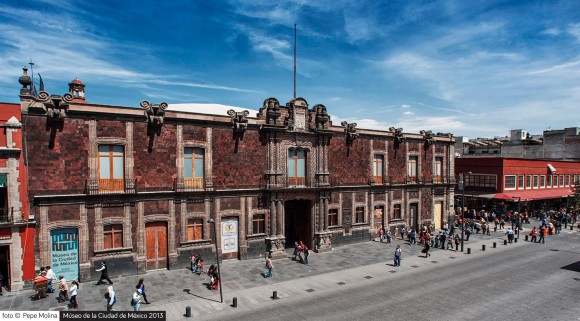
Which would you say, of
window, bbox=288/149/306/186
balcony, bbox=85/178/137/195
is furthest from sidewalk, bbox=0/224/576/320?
window, bbox=288/149/306/186

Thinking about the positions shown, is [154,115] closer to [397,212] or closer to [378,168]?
[378,168]

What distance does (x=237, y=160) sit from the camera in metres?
25.9

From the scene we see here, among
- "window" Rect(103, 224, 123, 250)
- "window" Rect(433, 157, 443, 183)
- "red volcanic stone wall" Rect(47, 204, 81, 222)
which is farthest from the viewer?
"window" Rect(433, 157, 443, 183)

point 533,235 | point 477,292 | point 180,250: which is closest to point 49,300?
Result: point 180,250

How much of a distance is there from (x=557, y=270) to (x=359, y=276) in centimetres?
1466

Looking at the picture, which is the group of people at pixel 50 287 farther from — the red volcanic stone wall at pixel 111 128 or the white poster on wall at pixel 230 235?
the white poster on wall at pixel 230 235

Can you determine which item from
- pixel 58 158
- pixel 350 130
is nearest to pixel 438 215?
pixel 350 130

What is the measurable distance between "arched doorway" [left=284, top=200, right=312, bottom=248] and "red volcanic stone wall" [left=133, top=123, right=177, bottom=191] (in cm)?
1125

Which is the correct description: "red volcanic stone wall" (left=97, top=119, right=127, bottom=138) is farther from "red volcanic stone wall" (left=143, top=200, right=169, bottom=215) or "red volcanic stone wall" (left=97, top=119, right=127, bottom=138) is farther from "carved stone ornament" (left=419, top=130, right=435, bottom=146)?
"carved stone ornament" (left=419, top=130, right=435, bottom=146)

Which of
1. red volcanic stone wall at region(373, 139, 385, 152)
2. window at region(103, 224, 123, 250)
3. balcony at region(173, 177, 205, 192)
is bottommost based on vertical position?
window at region(103, 224, 123, 250)

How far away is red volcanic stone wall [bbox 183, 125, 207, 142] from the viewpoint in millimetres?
23812

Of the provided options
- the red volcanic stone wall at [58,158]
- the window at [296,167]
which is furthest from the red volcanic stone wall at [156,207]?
the window at [296,167]

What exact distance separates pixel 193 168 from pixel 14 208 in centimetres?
1030

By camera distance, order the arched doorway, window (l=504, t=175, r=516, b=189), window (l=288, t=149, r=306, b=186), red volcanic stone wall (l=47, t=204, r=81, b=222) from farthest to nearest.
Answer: window (l=504, t=175, r=516, b=189) → the arched doorway → window (l=288, t=149, r=306, b=186) → red volcanic stone wall (l=47, t=204, r=81, b=222)
